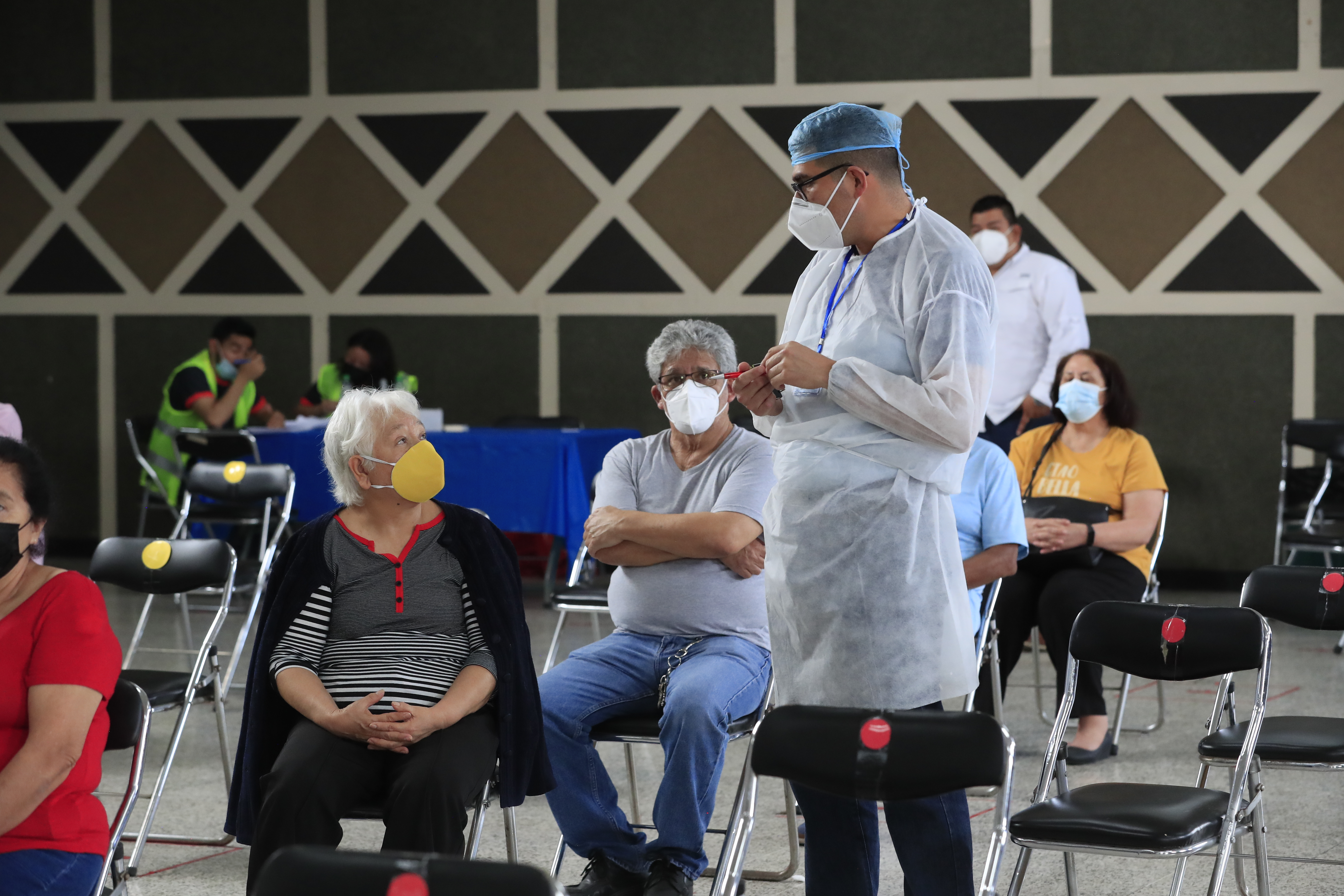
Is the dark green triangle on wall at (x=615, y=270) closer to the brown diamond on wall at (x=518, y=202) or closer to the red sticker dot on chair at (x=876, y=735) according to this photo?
the brown diamond on wall at (x=518, y=202)

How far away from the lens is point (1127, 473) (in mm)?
4438

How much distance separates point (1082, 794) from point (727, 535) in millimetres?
881

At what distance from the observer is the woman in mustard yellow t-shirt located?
13.7ft

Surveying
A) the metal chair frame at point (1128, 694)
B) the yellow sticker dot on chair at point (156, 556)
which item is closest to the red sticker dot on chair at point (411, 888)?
the yellow sticker dot on chair at point (156, 556)

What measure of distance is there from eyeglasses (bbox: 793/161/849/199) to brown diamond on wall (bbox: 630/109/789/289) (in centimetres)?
585

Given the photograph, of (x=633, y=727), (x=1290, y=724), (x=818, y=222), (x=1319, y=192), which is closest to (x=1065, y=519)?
(x=1290, y=724)

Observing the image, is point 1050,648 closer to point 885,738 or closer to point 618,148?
point 885,738

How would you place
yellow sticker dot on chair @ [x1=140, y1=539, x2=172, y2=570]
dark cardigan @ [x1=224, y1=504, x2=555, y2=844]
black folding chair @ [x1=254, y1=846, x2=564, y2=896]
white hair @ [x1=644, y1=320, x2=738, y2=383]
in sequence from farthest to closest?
yellow sticker dot on chair @ [x1=140, y1=539, x2=172, y2=570], white hair @ [x1=644, y1=320, x2=738, y2=383], dark cardigan @ [x1=224, y1=504, x2=555, y2=844], black folding chair @ [x1=254, y1=846, x2=564, y2=896]

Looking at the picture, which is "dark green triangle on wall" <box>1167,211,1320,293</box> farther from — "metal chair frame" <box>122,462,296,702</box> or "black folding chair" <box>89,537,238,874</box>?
"black folding chair" <box>89,537,238,874</box>

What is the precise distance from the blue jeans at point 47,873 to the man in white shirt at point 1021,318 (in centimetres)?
420

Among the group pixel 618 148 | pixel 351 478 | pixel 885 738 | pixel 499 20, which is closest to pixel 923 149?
pixel 618 148

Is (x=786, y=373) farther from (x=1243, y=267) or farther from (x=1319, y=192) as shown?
(x=1319, y=192)

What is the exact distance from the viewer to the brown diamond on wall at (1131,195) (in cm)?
754

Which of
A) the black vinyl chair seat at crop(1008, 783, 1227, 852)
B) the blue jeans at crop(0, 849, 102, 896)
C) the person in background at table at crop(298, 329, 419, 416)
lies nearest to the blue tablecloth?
the person in background at table at crop(298, 329, 419, 416)
